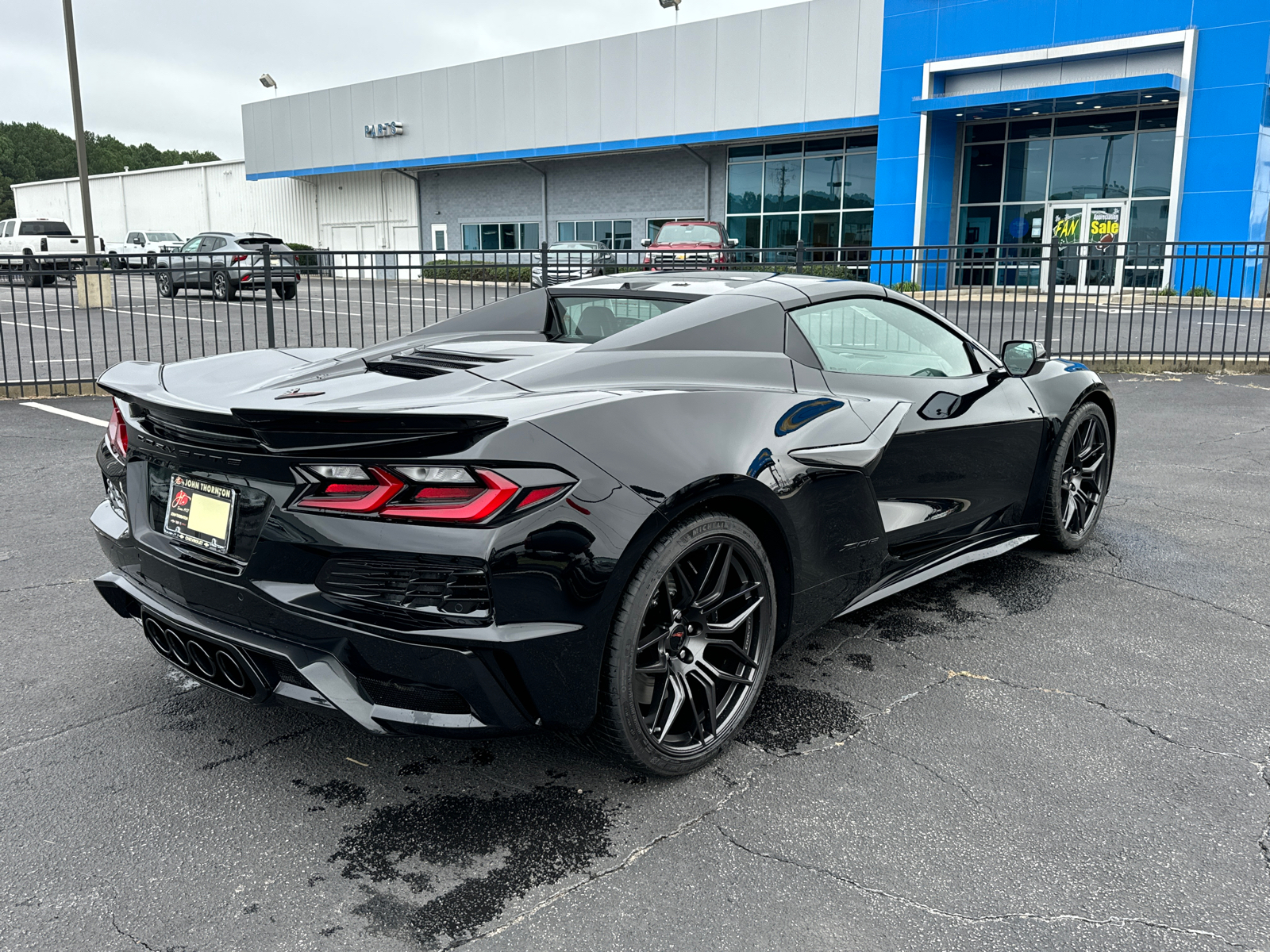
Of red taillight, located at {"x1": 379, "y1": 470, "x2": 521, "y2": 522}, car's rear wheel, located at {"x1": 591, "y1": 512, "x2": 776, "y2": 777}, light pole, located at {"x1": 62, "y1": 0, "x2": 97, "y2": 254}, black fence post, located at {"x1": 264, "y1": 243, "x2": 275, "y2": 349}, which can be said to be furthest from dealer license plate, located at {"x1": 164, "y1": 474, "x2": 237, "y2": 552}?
light pole, located at {"x1": 62, "y1": 0, "x2": 97, "y2": 254}

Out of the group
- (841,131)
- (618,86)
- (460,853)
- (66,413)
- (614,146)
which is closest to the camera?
(460,853)

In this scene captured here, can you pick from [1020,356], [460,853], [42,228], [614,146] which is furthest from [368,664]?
[42,228]

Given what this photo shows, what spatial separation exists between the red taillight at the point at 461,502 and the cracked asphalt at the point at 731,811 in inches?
34.2

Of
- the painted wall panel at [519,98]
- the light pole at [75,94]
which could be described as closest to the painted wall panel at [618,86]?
the painted wall panel at [519,98]

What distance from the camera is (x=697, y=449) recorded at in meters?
2.75

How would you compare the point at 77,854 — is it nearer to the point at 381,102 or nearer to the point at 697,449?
the point at 697,449

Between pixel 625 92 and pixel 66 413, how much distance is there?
29.0m

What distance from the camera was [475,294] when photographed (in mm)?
14109

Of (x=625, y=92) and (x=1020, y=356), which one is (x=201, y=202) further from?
(x=1020, y=356)

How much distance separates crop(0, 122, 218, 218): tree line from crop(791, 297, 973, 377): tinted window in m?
124

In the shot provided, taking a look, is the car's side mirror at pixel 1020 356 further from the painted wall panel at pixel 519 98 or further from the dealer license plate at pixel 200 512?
the painted wall panel at pixel 519 98

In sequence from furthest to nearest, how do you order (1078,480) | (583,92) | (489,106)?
(489,106)
(583,92)
(1078,480)

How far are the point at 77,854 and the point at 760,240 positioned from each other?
110 feet

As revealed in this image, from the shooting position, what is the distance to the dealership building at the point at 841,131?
24250 millimetres
